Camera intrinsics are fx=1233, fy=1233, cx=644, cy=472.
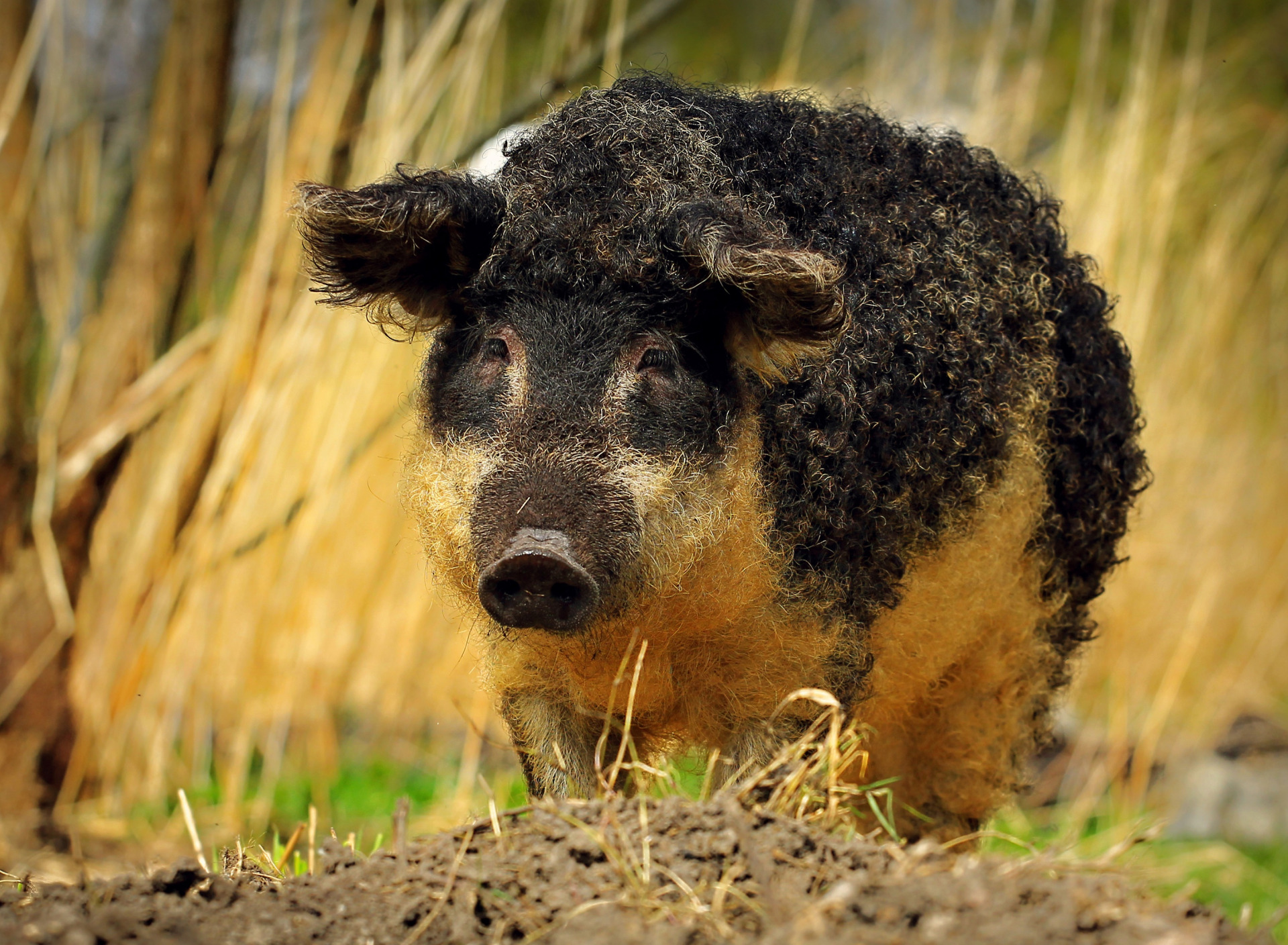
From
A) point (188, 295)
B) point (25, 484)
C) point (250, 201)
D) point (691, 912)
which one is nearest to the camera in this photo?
point (691, 912)

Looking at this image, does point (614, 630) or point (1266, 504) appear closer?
point (614, 630)

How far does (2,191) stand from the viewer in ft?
16.6

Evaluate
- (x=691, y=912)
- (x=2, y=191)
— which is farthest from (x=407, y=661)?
(x=691, y=912)

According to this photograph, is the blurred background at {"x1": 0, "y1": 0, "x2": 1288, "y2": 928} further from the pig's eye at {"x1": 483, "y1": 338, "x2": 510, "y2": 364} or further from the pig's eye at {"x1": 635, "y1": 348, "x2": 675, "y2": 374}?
the pig's eye at {"x1": 635, "y1": 348, "x2": 675, "y2": 374}

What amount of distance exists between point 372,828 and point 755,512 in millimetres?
3137

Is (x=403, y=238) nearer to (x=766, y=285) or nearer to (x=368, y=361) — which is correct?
(x=766, y=285)

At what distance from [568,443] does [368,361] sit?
3.00 metres

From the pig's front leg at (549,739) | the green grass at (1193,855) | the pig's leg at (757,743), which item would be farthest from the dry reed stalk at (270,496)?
the green grass at (1193,855)

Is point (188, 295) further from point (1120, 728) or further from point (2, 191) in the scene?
point (1120, 728)

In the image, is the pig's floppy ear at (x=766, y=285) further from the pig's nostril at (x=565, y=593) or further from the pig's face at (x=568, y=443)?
the pig's nostril at (x=565, y=593)

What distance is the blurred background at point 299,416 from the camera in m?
5.00

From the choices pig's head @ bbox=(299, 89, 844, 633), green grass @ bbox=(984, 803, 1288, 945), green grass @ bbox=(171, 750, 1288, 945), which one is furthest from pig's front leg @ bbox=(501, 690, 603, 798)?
green grass @ bbox=(984, 803, 1288, 945)

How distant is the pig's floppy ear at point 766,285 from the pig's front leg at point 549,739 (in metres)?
1.01

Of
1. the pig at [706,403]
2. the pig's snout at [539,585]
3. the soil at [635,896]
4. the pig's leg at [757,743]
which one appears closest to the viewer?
the soil at [635,896]
